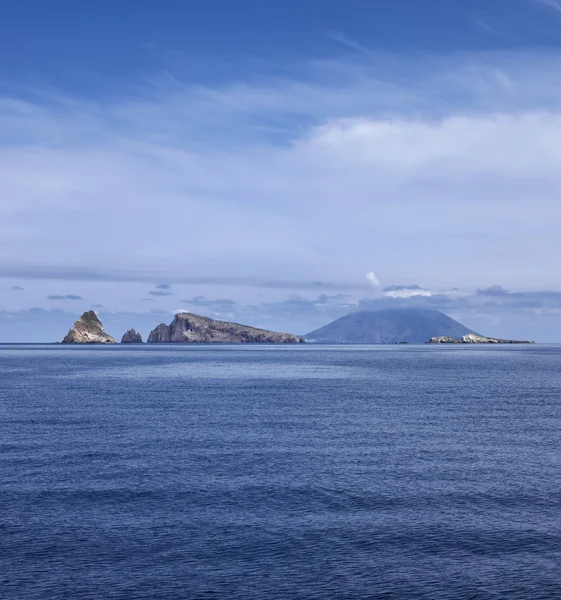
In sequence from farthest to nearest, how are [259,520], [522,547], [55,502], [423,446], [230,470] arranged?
A: [423,446] < [230,470] < [55,502] < [259,520] < [522,547]

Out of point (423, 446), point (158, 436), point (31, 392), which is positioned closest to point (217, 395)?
point (31, 392)

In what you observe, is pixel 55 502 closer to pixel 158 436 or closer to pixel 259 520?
pixel 259 520

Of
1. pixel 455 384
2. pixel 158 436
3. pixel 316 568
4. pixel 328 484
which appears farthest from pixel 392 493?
pixel 455 384

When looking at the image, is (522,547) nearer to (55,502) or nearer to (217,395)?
(55,502)

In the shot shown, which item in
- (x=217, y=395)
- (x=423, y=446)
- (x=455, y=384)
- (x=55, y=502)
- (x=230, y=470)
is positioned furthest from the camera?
(x=455, y=384)

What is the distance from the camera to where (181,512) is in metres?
37.9

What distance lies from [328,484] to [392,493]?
450 centimetres

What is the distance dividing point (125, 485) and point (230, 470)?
7.88 metres

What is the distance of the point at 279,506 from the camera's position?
128 feet

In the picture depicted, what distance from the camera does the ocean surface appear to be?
28703mm

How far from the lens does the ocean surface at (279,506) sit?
28703 mm

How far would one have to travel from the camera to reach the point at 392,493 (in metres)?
41.7

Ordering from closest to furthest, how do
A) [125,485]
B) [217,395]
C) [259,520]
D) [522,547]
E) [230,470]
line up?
[522,547] < [259,520] < [125,485] < [230,470] < [217,395]

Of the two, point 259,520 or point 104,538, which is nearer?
point 104,538
